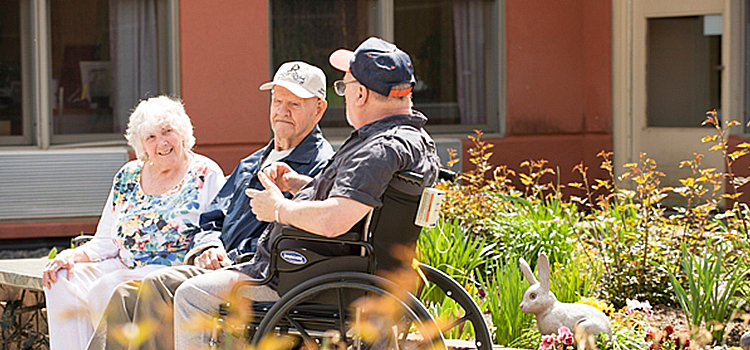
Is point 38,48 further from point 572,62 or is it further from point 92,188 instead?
point 572,62

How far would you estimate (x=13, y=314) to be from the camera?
4.56 m

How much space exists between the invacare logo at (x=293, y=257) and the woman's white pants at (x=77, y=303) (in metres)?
1.10

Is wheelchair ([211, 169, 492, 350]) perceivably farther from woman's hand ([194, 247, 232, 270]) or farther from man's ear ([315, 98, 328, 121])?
man's ear ([315, 98, 328, 121])

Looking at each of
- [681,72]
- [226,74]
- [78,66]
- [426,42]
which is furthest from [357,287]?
[681,72]

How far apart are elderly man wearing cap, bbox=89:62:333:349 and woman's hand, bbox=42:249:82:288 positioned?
47 centimetres

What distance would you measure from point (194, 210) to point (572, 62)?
6.47 m

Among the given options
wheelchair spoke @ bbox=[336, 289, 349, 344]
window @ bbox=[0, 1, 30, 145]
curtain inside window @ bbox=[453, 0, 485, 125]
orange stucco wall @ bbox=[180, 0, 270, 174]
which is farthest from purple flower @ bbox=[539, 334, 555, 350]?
Result: curtain inside window @ bbox=[453, 0, 485, 125]

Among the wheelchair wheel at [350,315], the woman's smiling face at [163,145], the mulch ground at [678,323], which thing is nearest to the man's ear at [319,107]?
the woman's smiling face at [163,145]

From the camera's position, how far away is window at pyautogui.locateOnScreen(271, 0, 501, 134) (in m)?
8.98

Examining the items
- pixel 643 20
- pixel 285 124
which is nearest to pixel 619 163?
pixel 643 20

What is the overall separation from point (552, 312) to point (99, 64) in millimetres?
5556

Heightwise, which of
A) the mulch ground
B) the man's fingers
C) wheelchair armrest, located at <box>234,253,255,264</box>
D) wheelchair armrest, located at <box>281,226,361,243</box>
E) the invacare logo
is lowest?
the mulch ground

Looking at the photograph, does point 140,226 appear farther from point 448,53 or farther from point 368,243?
point 448,53

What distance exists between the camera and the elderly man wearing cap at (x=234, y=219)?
145 inches
